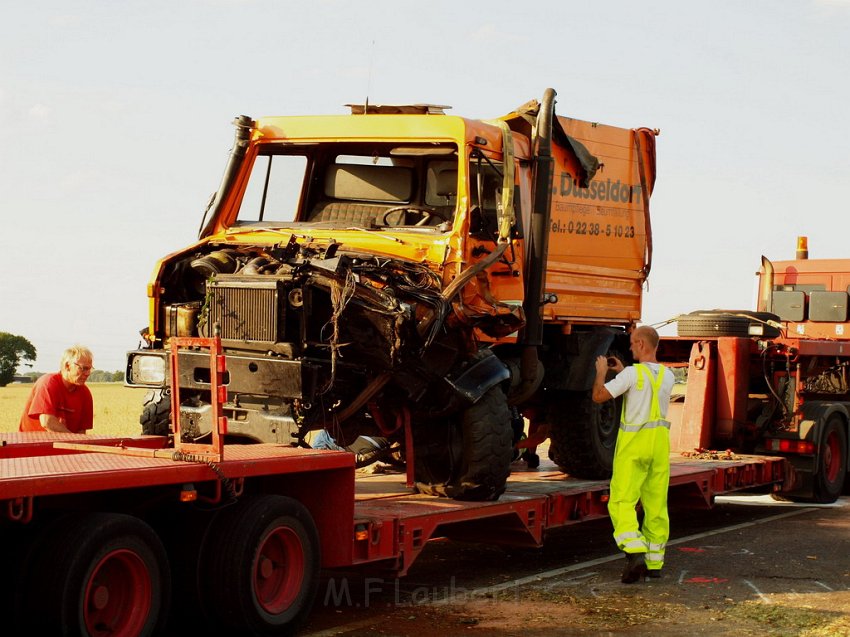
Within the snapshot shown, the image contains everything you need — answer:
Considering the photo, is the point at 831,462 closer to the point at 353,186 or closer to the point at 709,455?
the point at 709,455

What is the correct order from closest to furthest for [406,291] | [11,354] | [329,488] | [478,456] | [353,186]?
[329,488]
[406,291]
[478,456]
[353,186]
[11,354]

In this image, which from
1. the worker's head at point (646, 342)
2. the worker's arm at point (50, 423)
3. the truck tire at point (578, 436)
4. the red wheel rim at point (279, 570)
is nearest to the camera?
the red wheel rim at point (279, 570)

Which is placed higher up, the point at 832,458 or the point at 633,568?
the point at 832,458

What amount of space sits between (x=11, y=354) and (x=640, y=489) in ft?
262

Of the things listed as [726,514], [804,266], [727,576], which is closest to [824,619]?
[727,576]

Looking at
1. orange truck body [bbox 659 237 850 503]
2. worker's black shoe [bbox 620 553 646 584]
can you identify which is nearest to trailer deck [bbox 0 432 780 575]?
worker's black shoe [bbox 620 553 646 584]

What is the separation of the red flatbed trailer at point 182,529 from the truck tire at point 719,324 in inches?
245

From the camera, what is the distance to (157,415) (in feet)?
31.3

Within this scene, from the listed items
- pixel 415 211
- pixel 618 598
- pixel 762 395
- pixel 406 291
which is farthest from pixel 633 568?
pixel 762 395

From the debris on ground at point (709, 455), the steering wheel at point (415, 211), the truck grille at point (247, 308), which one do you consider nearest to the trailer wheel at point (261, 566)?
the truck grille at point (247, 308)

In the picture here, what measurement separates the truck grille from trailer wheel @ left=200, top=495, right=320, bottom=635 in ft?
4.30

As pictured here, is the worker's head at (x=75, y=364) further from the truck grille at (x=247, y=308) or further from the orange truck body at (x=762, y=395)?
the orange truck body at (x=762, y=395)

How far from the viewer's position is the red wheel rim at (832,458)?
14844 millimetres

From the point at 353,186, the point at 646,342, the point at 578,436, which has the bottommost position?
the point at 578,436
